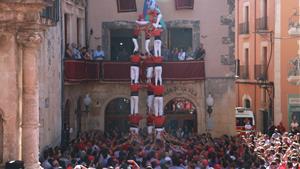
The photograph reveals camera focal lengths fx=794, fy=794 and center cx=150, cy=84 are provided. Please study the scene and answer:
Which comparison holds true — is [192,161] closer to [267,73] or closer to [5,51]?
[5,51]

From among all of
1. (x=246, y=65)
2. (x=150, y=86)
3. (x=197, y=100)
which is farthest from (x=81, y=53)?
(x=246, y=65)

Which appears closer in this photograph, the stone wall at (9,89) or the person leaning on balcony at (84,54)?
the stone wall at (9,89)

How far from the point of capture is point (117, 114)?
1478 inches

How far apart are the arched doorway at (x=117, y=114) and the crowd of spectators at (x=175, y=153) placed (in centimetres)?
409

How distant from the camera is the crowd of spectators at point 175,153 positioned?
23.5m

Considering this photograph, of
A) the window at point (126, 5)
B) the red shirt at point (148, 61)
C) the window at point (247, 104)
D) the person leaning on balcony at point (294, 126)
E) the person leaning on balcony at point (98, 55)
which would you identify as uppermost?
the window at point (126, 5)

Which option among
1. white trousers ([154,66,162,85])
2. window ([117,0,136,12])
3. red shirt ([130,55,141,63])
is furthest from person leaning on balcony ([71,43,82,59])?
window ([117,0,136,12])

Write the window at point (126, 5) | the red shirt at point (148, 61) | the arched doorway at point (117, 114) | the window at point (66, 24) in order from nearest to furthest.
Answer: the red shirt at point (148, 61), the window at point (66, 24), the arched doorway at point (117, 114), the window at point (126, 5)

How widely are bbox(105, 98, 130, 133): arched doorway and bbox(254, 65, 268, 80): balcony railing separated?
31.7 feet

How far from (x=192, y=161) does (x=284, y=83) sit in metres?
18.9

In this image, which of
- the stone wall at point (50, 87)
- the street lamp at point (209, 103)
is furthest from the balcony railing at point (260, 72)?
the stone wall at point (50, 87)

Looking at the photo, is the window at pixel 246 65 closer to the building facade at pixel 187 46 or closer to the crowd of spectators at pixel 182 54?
the building facade at pixel 187 46

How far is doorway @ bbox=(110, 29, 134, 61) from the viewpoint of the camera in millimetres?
38188

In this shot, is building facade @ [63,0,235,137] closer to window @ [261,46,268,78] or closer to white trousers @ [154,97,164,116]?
white trousers @ [154,97,164,116]
